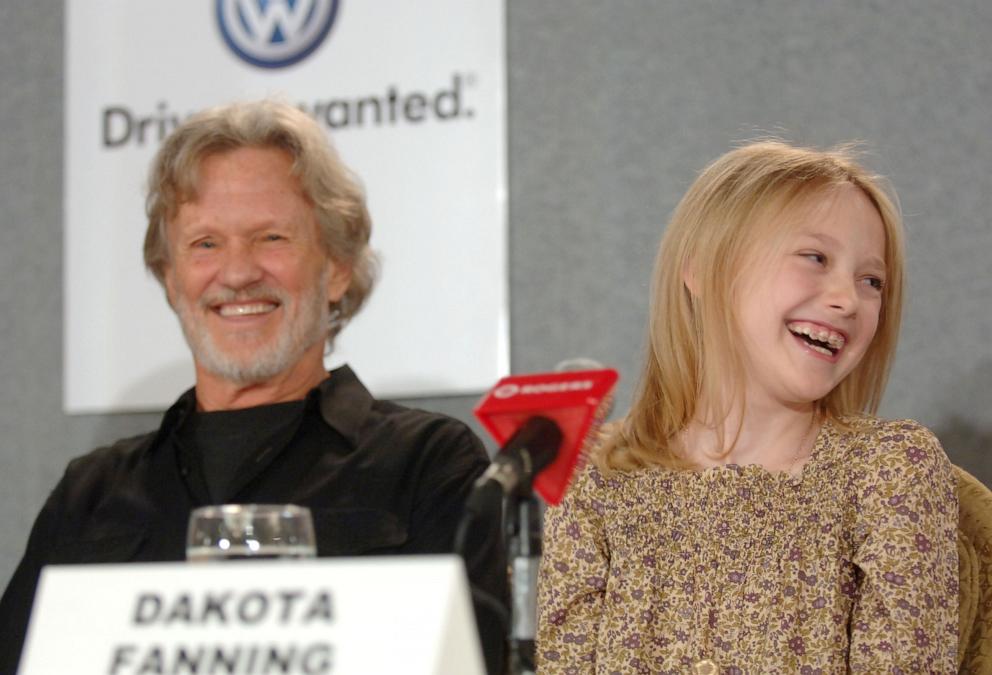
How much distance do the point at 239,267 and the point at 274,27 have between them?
2.74 feet

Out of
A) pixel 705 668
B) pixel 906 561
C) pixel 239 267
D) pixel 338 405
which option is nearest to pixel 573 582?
pixel 705 668

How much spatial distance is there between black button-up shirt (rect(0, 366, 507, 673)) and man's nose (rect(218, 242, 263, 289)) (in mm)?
211

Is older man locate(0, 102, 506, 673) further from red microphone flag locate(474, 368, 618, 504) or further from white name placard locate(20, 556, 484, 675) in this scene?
white name placard locate(20, 556, 484, 675)

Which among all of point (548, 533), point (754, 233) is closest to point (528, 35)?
point (754, 233)

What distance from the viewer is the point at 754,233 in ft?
5.76

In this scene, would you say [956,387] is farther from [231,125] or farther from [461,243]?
[231,125]

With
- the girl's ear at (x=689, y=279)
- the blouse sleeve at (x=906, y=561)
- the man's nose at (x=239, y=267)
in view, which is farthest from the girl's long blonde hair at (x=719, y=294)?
the man's nose at (x=239, y=267)

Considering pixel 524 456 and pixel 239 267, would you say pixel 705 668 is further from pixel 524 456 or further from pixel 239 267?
pixel 239 267

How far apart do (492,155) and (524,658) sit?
1.69 meters

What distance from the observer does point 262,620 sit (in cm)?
84

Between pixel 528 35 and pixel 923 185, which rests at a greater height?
pixel 528 35

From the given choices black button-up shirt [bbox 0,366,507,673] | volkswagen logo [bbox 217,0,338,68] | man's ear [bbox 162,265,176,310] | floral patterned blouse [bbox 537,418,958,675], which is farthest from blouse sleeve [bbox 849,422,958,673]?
volkswagen logo [bbox 217,0,338,68]

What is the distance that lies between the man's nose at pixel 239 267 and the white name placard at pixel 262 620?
4.26ft

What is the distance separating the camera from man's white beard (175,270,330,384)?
2166 millimetres
